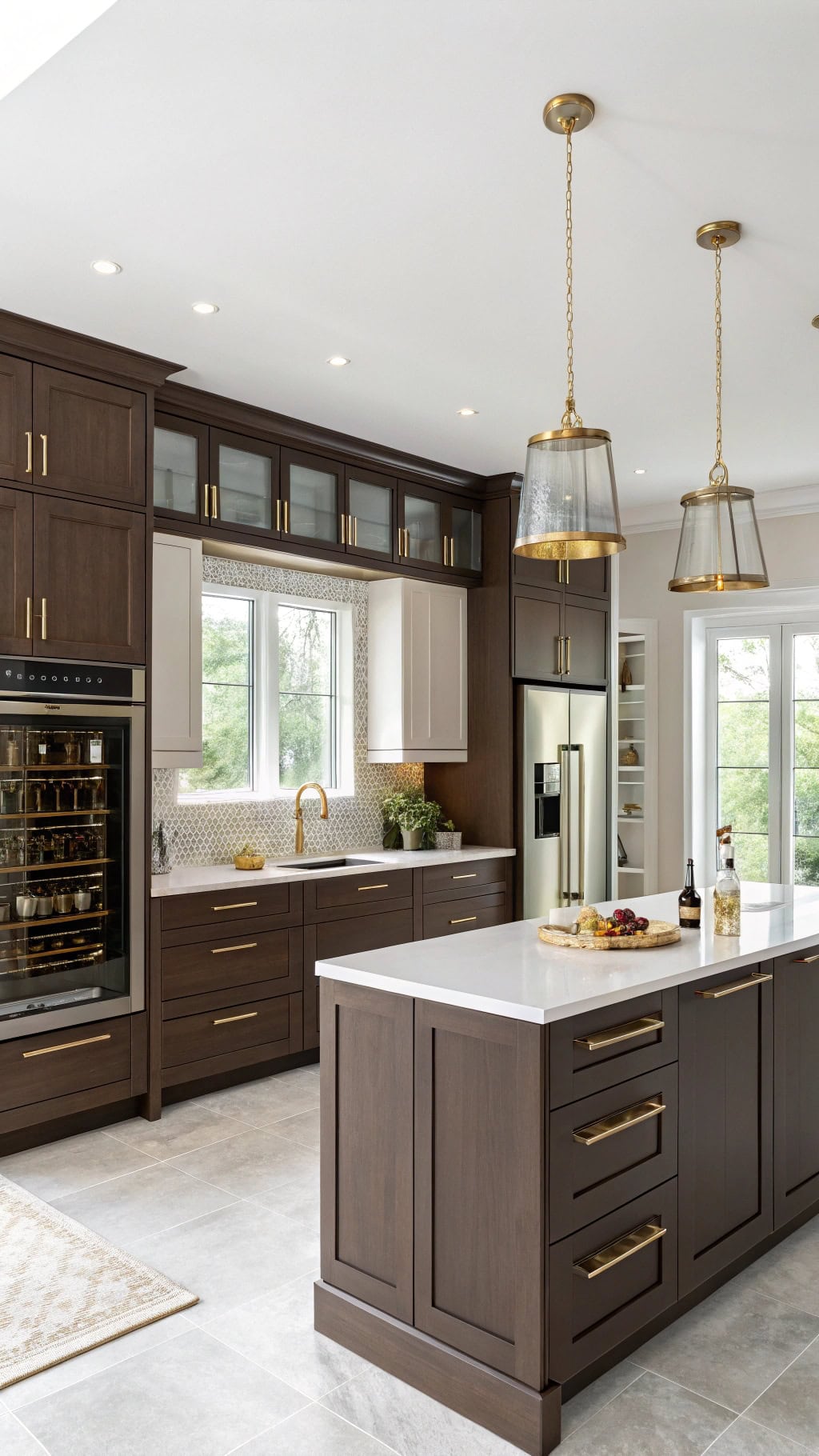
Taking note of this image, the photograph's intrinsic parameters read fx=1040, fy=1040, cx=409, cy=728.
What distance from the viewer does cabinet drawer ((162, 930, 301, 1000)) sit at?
4016 millimetres

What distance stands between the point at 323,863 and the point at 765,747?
121 inches

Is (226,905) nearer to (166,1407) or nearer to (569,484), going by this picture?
(166,1407)

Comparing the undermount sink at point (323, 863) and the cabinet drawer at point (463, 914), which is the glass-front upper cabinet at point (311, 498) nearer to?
the undermount sink at point (323, 863)

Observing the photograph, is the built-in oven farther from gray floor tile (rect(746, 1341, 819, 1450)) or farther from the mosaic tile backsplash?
gray floor tile (rect(746, 1341, 819, 1450))

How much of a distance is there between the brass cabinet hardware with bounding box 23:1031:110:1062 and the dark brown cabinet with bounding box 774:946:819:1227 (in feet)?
7.60

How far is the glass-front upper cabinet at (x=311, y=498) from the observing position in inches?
184

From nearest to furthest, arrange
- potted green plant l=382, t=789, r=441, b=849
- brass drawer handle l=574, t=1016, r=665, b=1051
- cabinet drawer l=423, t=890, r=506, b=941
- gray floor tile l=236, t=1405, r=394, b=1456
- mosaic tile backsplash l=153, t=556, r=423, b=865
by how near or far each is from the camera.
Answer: gray floor tile l=236, t=1405, r=394, b=1456 → brass drawer handle l=574, t=1016, r=665, b=1051 → mosaic tile backsplash l=153, t=556, r=423, b=865 → cabinet drawer l=423, t=890, r=506, b=941 → potted green plant l=382, t=789, r=441, b=849

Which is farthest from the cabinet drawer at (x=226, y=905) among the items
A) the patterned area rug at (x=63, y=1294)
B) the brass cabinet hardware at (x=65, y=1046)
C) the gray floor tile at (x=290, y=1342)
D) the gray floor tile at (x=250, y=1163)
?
the gray floor tile at (x=290, y=1342)

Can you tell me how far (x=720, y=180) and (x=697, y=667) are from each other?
14.3ft

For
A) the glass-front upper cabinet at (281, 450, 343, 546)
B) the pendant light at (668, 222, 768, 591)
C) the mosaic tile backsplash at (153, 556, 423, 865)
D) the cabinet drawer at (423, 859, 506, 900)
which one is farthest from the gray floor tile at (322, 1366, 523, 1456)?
the glass-front upper cabinet at (281, 450, 343, 546)

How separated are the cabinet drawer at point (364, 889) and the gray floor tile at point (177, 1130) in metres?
0.98

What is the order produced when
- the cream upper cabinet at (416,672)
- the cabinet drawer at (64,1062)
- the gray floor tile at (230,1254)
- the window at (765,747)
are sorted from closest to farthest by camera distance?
the gray floor tile at (230,1254) < the cabinet drawer at (64,1062) < the cream upper cabinet at (416,672) < the window at (765,747)

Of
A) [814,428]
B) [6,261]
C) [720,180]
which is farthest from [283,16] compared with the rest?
[814,428]

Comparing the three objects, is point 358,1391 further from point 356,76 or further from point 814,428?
point 814,428
